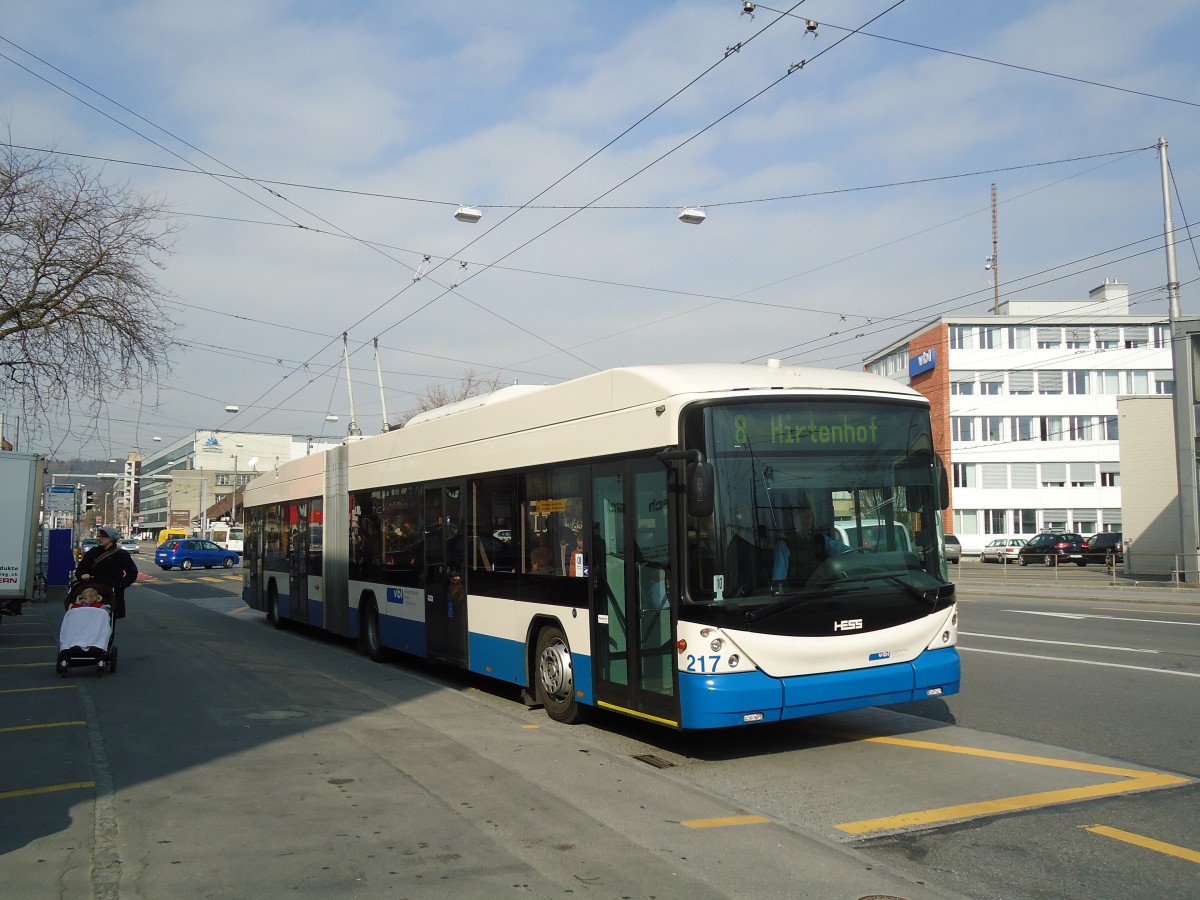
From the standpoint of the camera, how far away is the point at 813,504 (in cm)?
758

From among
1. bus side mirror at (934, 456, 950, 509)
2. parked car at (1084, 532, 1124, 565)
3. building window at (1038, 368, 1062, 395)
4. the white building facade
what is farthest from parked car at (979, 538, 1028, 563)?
the white building facade

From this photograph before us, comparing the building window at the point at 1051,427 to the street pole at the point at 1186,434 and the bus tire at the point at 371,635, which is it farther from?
the bus tire at the point at 371,635

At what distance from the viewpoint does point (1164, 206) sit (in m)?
27.7

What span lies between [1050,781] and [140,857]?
18.8 ft

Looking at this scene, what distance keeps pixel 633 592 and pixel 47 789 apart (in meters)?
4.36

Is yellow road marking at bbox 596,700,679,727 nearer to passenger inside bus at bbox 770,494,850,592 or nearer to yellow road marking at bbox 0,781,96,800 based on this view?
passenger inside bus at bbox 770,494,850,592

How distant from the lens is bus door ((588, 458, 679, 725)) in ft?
25.1

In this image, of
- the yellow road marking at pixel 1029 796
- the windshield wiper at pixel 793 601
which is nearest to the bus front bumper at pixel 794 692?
the windshield wiper at pixel 793 601

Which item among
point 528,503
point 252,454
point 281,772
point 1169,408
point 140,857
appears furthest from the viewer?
point 252,454

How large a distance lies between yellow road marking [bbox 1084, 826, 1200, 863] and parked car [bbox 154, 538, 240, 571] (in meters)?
52.5

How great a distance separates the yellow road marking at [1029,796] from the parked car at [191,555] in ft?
167

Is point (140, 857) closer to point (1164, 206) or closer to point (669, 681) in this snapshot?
point (669, 681)

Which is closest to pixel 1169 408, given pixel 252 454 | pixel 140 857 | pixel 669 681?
pixel 669 681

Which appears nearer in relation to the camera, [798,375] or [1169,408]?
[798,375]
